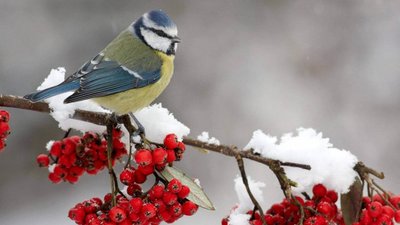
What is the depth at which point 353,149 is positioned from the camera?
4.94m

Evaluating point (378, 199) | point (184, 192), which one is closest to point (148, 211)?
point (184, 192)

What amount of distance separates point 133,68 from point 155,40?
0.60 feet

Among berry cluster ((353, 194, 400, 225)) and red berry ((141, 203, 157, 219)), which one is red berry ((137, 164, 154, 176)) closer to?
red berry ((141, 203, 157, 219))

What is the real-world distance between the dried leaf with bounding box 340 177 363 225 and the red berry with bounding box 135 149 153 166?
0.59 m

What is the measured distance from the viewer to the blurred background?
4.88 m

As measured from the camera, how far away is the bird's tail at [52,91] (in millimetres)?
1747

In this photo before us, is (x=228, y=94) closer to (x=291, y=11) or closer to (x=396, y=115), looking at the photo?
(x=291, y=11)

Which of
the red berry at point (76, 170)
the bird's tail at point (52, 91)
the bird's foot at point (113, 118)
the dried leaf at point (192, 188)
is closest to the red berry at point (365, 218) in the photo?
the dried leaf at point (192, 188)

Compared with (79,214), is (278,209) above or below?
above

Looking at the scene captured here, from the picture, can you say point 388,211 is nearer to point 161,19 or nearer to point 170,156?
point 170,156

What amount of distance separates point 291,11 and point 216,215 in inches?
91.6

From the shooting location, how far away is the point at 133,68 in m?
2.41

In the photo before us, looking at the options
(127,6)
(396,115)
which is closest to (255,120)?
(396,115)

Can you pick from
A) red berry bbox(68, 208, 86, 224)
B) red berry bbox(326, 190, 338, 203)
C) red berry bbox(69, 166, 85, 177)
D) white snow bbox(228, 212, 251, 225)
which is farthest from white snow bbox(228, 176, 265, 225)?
red berry bbox(69, 166, 85, 177)
